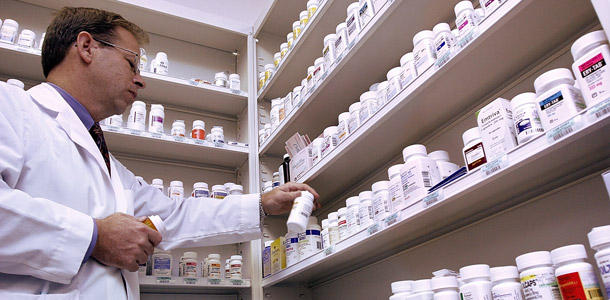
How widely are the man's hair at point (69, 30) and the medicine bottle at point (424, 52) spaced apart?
1118 millimetres

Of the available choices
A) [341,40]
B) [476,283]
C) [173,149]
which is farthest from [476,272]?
[173,149]

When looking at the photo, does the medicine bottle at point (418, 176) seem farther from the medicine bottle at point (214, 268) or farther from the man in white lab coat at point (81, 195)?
the medicine bottle at point (214, 268)

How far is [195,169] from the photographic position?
2908mm

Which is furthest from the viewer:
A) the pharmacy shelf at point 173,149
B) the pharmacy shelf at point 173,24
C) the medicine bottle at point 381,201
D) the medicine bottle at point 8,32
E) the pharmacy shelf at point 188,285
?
the pharmacy shelf at point 173,24

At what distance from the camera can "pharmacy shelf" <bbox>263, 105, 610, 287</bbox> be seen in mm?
1017

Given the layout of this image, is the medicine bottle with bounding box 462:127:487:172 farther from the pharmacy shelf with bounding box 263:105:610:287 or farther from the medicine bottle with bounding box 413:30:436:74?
the medicine bottle with bounding box 413:30:436:74

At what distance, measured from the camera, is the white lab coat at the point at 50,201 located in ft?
3.64

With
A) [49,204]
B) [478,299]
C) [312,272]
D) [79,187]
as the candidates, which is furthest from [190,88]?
[478,299]

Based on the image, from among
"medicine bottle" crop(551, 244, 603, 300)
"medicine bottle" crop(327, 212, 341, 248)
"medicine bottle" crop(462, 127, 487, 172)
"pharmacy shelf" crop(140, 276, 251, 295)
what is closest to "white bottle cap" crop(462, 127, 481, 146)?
"medicine bottle" crop(462, 127, 487, 172)

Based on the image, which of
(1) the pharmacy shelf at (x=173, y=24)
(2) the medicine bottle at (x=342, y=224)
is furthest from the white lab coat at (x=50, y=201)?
(1) the pharmacy shelf at (x=173, y=24)

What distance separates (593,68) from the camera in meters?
0.94

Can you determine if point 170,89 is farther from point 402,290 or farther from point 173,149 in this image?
point 402,290

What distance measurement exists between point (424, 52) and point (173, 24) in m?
2.05

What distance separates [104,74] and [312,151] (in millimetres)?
925
